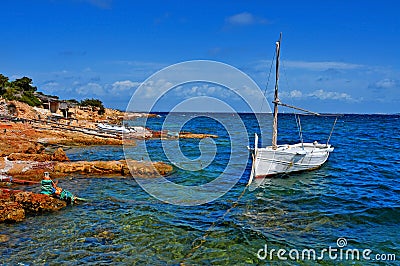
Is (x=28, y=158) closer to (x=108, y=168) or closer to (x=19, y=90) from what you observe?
(x=108, y=168)

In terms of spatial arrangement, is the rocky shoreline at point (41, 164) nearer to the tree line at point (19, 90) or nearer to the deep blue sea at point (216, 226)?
the deep blue sea at point (216, 226)

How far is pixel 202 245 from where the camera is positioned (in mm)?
13469

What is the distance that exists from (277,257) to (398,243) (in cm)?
535

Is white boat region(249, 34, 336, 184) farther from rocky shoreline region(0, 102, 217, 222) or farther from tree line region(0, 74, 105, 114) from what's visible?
tree line region(0, 74, 105, 114)

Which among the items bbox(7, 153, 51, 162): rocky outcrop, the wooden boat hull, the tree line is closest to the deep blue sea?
the wooden boat hull

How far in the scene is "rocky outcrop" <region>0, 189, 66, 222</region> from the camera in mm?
14555

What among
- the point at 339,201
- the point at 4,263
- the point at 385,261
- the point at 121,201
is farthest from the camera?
the point at 339,201

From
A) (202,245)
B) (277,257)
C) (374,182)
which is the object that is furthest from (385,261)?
(374,182)

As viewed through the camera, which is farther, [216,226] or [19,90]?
[19,90]

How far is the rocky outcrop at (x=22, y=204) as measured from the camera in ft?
47.8

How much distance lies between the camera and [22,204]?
614 inches

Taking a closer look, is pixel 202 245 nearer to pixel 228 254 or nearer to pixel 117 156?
pixel 228 254

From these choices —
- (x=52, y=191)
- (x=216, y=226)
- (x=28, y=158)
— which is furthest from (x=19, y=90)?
(x=216, y=226)

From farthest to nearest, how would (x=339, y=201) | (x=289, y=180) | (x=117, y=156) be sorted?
(x=117, y=156) < (x=289, y=180) < (x=339, y=201)
